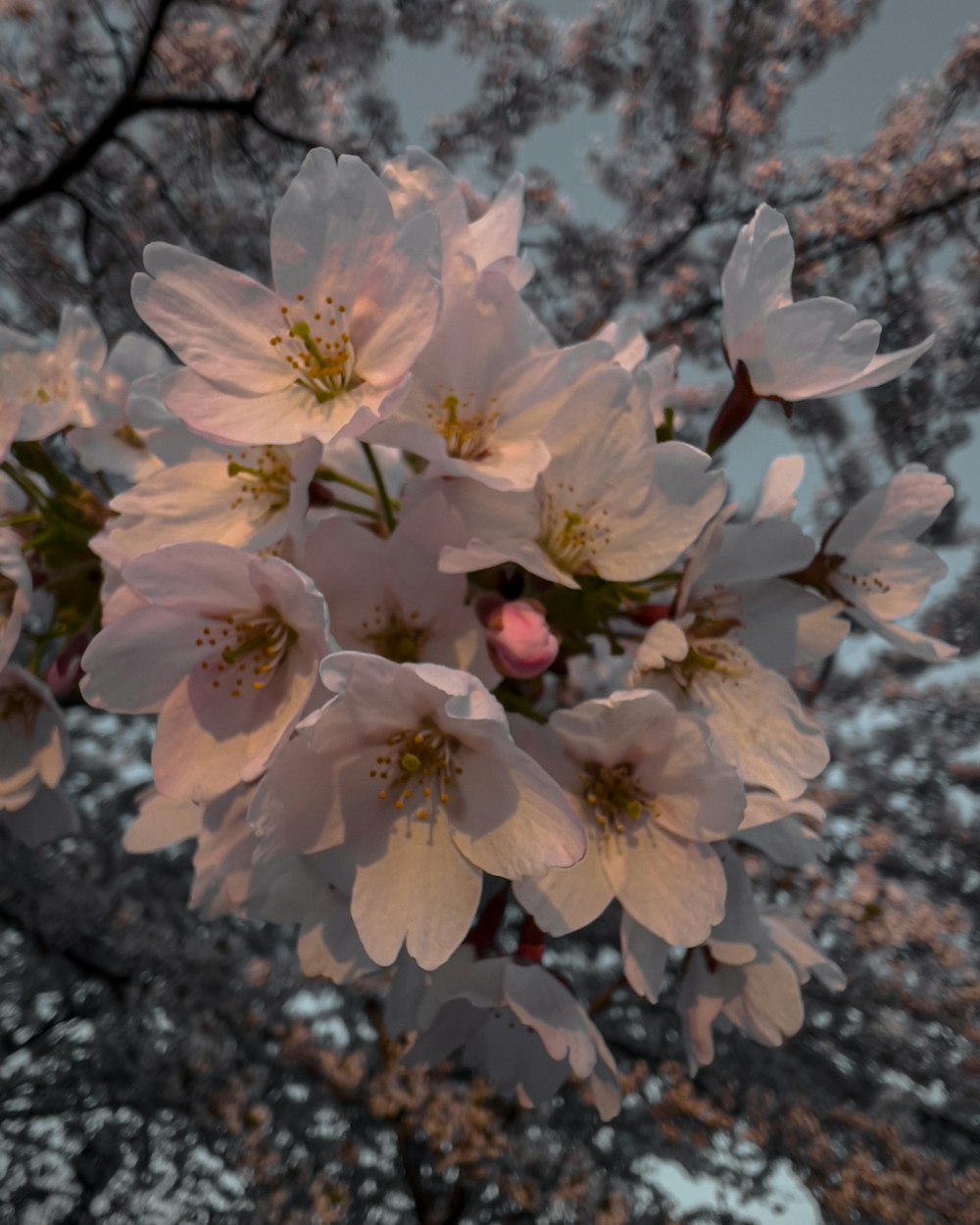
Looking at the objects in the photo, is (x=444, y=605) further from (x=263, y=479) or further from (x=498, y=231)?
(x=498, y=231)

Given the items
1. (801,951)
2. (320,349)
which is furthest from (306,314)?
(801,951)

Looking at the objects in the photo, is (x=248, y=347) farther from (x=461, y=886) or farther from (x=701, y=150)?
(x=701, y=150)

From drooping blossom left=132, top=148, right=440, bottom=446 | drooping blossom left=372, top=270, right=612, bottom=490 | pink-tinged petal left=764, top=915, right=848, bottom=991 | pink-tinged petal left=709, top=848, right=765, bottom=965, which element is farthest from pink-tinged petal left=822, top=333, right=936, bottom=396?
pink-tinged petal left=764, top=915, right=848, bottom=991

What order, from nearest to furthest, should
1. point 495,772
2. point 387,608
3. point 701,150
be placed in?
point 495,772, point 387,608, point 701,150

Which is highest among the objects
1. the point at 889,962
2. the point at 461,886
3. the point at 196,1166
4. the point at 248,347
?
the point at 248,347

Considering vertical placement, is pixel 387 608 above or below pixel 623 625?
above

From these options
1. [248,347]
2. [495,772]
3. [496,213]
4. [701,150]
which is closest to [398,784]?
[495,772]

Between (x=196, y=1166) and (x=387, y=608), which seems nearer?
(x=387, y=608)

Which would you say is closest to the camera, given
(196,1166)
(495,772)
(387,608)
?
(495,772)
